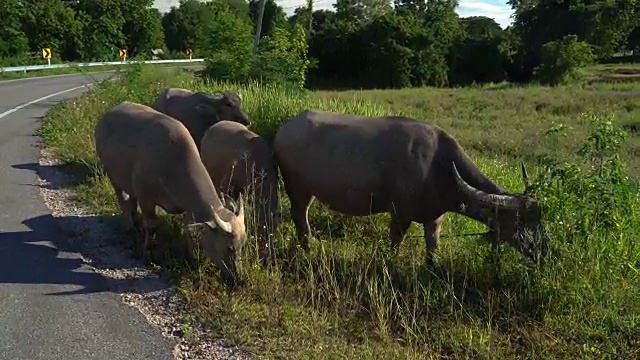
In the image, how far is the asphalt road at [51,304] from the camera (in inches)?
207

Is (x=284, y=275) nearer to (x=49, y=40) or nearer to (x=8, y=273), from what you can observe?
(x=8, y=273)

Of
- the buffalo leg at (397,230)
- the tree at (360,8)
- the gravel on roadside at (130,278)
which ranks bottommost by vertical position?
the gravel on roadside at (130,278)

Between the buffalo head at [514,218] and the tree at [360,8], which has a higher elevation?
the tree at [360,8]

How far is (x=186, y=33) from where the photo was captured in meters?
79.9

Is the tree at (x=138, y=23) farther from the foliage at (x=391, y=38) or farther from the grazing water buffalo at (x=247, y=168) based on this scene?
the grazing water buffalo at (x=247, y=168)

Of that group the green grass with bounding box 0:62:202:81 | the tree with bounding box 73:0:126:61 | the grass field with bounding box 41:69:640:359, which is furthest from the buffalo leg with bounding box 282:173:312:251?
the tree with bounding box 73:0:126:61

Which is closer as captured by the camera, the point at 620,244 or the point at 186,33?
the point at 620,244

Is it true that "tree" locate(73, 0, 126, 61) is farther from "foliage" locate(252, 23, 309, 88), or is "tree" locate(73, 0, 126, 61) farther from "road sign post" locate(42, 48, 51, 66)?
"foliage" locate(252, 23, 309, 88)

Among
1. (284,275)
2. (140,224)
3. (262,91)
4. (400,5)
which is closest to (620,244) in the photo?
(284,275)

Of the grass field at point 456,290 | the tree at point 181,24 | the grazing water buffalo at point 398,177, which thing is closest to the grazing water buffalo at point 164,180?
the grass field at point 456,290

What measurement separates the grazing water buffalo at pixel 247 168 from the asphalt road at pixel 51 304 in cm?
189

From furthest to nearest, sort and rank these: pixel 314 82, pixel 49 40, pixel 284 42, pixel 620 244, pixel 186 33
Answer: pixel 186 33 → pixel 49 40 → pixel 314 82 → pixel 284 42 → pixel 620 244

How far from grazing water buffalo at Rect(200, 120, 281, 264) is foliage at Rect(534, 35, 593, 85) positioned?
36.6m

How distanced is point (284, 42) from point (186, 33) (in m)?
64.6
